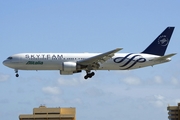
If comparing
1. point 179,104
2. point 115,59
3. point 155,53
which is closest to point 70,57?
point 115,59

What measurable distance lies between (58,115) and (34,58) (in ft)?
201

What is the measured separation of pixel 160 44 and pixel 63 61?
18.7m

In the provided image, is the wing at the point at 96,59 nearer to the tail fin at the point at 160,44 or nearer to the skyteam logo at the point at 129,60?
the skyteam logo at the point at 129,60

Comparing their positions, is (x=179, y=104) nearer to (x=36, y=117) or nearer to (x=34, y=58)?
(x=36, y=117)

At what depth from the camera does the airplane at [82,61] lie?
82.7m

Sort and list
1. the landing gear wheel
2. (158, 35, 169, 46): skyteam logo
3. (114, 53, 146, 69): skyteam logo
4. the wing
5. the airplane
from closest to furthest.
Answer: the wing < the airplane < (114, 53, 146, 69): skyteam logo < the landing gear wheel < (158, 35, 169, 46): skyteam logo

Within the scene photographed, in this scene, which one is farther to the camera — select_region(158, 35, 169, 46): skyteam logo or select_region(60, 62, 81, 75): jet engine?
select_region(158, 35, 169, 46): skyteam logo

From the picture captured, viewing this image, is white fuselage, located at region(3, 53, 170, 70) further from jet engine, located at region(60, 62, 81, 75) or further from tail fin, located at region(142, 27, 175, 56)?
tail fin, located at region(142, 27, 175, 56)

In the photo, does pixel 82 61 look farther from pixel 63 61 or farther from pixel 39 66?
pixel 39 66

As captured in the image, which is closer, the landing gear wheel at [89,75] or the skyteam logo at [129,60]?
the skyteam logo at [129,60]

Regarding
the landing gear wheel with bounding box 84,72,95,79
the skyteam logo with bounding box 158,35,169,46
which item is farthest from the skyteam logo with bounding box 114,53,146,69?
the skyteam logo with bounding box 158,35,169,46

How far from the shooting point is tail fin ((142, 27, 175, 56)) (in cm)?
8919

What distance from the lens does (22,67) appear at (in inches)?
3280

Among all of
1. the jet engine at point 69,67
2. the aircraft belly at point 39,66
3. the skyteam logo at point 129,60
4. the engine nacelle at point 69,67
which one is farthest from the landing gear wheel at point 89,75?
the aircraft belly at point 39,66
